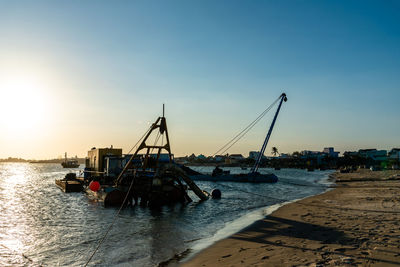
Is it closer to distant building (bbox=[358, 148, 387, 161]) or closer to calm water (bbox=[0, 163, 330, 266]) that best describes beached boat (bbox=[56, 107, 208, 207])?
calm water (bbox=[0, 163, 330, 266])

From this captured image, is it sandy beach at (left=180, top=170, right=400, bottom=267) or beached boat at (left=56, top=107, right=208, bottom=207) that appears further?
beached boat at (left=56, top=107, right=208, bottom=207)

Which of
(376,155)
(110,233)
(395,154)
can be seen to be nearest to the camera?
(110,233)

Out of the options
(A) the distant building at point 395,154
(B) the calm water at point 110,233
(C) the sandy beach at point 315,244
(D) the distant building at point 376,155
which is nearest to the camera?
(C) the sandy beach at point 315,244

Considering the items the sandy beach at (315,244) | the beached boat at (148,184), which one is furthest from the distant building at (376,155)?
the sandy beach at (315,244)

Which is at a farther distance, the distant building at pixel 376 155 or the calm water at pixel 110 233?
the distant building at pixel 376 155

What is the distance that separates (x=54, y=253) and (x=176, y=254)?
5816 mm

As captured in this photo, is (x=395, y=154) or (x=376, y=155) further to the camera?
(x=376, y=155)

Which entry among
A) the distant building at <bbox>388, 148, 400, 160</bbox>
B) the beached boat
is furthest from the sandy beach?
the distant building at <bbox>388, 148, 400, 160</bbox>

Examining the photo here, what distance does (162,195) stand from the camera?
28703 mm

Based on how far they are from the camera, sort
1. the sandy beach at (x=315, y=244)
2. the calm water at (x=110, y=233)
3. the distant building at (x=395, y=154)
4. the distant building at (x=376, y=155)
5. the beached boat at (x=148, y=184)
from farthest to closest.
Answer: the distant building at (x=376, y=155), the distant building at (x=395, y=154), the beached boat at (x=148, y=184), the calm water at (x=110, y=233), the sandy beach at (x=315, y=244)

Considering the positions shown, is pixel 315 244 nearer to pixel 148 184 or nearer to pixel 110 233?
pixel 110 233

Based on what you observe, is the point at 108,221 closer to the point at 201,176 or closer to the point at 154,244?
the point at 154,244

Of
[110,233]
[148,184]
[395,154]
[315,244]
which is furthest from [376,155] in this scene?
[110,233]

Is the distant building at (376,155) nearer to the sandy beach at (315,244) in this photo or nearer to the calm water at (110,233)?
the calm water at (110,233)
